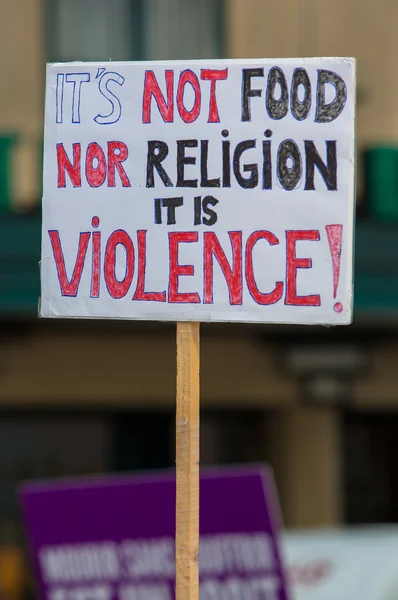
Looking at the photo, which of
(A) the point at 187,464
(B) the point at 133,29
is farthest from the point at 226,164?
(B) the point at 133,29

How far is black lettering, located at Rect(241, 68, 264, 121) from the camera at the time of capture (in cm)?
312

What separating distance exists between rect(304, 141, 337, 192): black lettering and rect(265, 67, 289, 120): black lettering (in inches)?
4.4

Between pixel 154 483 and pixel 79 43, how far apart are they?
16.3 ft

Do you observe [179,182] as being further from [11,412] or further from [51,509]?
[11,412]

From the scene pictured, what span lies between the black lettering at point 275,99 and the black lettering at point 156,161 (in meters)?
0.27

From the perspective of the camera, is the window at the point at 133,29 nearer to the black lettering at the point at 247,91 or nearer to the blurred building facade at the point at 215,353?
the blurred building facade at the point at 215,353

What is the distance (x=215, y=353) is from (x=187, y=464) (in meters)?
6.55

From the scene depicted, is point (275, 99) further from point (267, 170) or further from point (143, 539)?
point (143, 539)

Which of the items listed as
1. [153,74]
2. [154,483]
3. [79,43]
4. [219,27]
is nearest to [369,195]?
[219,27]

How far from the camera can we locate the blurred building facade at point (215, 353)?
28.4 feet

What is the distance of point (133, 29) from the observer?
874 cm

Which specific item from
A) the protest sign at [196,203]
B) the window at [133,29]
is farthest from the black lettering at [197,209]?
the window at [133,29]

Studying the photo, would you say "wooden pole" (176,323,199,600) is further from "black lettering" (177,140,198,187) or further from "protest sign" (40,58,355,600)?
"black lettering" (177,140,198,187)

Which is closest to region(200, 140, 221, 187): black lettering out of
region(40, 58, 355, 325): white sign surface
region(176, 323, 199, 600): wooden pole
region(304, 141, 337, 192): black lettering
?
region(40, 58, 355, 325): white sign surface
